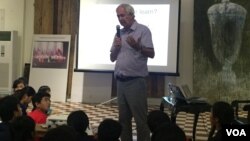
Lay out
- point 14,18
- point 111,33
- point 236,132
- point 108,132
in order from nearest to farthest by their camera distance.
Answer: point 236,132 < point 108,132 < point 111,33 < point 14,18

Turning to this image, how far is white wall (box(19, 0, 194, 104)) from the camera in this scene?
22.7 ft

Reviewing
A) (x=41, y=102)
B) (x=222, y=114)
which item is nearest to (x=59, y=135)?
(x=222, y=114)

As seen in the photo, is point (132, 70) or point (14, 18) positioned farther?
point (14, 18)

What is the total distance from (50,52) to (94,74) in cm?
103

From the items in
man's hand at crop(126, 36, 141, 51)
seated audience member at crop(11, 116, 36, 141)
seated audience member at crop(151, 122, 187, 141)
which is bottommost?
seated audience member at crop(11, 116, 36, 141)

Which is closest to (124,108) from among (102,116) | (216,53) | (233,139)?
(233,139)

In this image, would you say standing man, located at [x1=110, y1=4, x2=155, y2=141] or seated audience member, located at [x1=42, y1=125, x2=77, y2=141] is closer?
seated audience member, located at [x1=42, y1=125, x2=77, y2=141]

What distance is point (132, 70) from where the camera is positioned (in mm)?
3078

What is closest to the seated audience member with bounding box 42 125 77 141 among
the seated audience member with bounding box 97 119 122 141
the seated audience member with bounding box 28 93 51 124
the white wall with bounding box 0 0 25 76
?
the seated audience member with bounding box 97 119 122 141

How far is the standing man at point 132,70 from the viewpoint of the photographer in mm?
3049

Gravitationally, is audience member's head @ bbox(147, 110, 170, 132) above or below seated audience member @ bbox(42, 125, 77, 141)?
below

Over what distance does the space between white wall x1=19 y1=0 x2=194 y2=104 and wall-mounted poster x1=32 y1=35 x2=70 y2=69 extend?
0.34 meters

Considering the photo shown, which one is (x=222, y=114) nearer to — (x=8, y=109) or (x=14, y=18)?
(x=8, y=109)

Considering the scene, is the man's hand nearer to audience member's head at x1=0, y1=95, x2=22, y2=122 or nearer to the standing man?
the standing man
